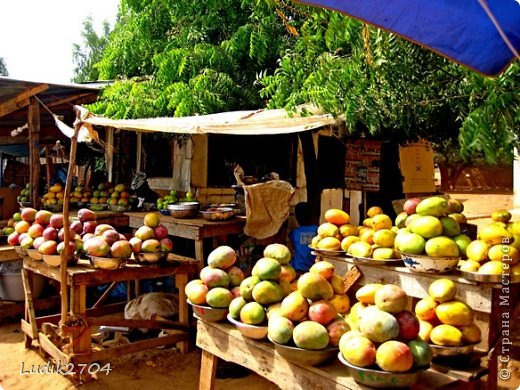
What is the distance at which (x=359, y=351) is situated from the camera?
2025mm

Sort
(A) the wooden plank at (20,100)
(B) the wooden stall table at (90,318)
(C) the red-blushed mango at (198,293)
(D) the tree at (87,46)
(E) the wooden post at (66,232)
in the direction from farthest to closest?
(D) the tree at (87,46) → (A) the wooden plank at (20,100) → (B) the wooden stall table at (90,318) → (E) the wooden post at (66,232) → (C) the red-blushed mango at (198,293)

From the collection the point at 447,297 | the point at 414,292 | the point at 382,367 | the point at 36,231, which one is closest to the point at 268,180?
the point at 36,231

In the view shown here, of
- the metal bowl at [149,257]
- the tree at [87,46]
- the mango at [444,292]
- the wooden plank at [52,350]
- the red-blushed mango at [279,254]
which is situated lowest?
the wooden plank at [52,350]

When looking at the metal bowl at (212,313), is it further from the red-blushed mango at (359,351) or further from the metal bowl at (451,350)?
the metal bowl at (451,350)

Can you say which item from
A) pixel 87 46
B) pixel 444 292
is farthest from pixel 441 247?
pixel 87 46

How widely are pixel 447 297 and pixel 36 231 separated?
398 cm

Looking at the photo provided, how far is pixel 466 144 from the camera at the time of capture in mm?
3010

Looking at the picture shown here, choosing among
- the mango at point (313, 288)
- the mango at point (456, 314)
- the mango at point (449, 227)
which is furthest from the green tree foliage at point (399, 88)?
the mango at point (313, 288)

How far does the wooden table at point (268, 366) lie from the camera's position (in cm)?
215

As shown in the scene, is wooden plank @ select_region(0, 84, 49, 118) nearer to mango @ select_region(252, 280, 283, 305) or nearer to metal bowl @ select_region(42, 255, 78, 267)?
metal bowl @ select_region(42, 255, 78, 267)

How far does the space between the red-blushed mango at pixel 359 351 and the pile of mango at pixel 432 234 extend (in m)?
1.25

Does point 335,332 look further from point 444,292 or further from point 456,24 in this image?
point 456,24

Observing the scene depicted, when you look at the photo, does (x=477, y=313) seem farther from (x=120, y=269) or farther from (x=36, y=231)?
(x=36, y=231)

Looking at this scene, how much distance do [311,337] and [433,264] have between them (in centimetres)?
132
